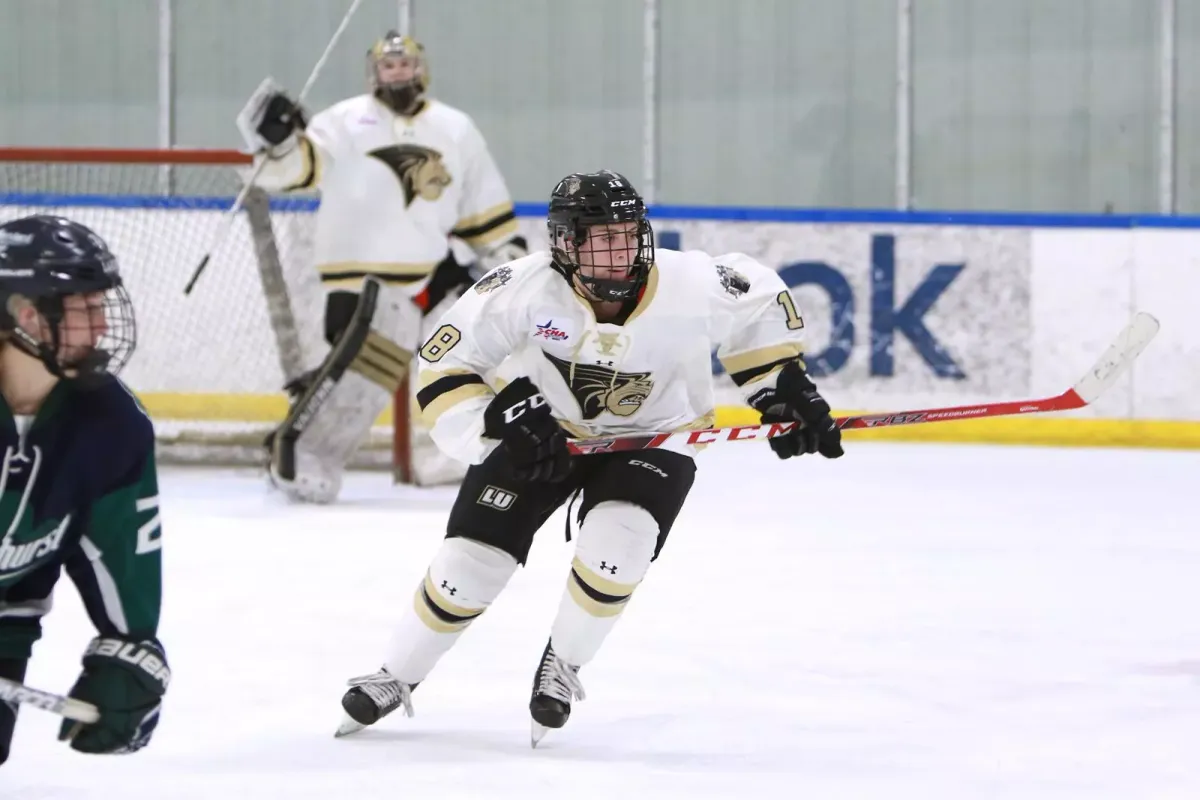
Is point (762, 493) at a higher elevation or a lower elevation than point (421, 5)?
lower

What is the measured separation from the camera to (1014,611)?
384 cm

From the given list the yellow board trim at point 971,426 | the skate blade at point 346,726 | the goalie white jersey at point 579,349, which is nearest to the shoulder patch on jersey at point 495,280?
the goalie white jersey at point 579,349

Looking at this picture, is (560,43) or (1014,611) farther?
(560,43)

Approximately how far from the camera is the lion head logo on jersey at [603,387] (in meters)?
2.80

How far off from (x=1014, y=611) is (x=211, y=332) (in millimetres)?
3211

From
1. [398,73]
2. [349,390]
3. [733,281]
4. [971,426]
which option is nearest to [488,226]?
[398,73]

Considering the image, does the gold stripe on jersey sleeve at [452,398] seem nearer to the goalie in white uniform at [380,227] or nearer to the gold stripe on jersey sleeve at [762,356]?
the gold stripe on jersey sleeve at [762,356]

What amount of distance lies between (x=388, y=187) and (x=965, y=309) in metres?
2.16

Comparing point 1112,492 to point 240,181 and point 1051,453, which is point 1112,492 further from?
point 240,181

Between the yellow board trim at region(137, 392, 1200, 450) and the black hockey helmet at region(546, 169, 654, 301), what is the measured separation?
352 centimetres

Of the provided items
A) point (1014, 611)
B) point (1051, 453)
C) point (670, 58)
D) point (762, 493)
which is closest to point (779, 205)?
point (670, 58)

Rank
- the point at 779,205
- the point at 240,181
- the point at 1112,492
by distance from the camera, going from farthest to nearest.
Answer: the point at 779,205 < the point at 240,181 < the point at 1112,492

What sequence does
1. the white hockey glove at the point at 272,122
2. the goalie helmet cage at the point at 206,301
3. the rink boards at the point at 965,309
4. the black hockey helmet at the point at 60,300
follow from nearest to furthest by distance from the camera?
the black hockey helmet at the point at 60,300, the white hockey glove at the point at 272,122, the goalie helmet cage at the point at 206,301, the rink boards at the point at 965,309

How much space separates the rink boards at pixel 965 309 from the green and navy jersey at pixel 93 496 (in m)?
4.30
